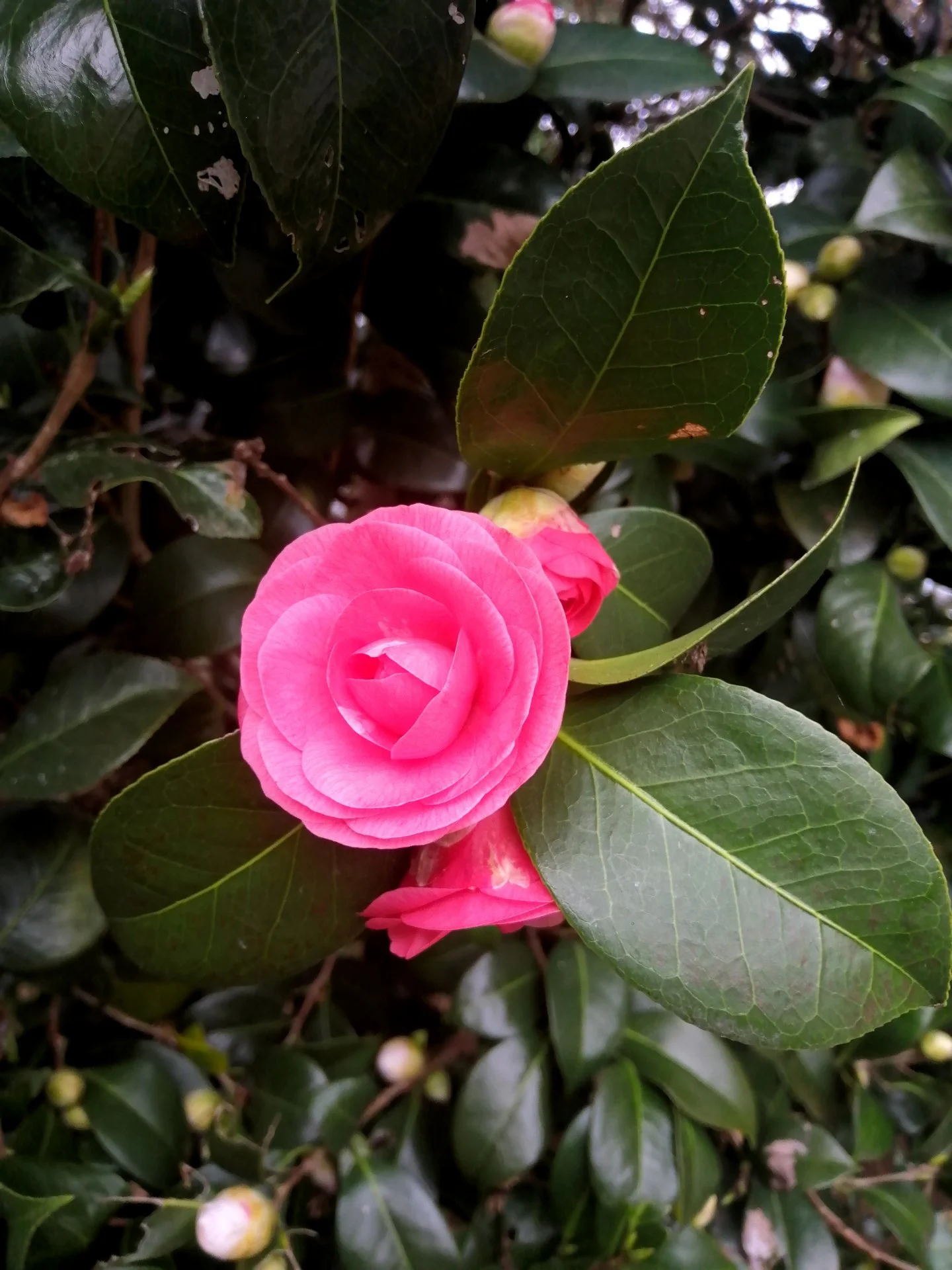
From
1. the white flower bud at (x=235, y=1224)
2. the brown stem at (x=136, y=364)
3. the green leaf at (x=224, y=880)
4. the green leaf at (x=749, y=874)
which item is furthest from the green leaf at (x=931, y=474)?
the white flower bud at (x=235, y=1224)

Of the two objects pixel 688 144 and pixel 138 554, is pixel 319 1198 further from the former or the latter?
pixel 688 144

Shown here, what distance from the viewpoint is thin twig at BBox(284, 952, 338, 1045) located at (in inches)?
29.7

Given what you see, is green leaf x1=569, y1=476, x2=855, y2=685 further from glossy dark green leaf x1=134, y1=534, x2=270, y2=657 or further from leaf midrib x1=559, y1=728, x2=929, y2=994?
glossy dark green leaf x1=134, y1=534, x2=270, y2=657

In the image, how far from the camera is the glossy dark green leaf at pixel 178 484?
0.48 meters

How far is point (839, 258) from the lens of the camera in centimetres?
70

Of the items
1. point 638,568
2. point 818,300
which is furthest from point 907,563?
point 638,568

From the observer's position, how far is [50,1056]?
739mm

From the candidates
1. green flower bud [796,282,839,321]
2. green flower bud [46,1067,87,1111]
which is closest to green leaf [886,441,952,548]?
green flower bud [796,282,839,321]

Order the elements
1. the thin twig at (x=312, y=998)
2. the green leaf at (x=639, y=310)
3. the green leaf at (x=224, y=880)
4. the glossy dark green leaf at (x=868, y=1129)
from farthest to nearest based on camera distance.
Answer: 1. the glossy dark green leaf at (x=868, y=1129)
2. the thin twig at (x=312, y=998)
3. the green leaf at (x=224, y=880)
4. the green leaf at (x=639, y=310)

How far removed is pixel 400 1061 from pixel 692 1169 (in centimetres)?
29

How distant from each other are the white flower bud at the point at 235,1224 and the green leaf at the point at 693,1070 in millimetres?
366

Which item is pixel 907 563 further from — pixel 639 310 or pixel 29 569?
pixel 29 569

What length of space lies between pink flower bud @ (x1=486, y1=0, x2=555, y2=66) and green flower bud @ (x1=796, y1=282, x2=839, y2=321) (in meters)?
0.30

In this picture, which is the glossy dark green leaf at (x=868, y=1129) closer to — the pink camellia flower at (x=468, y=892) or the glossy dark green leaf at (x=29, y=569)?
the pink camellia flower at (x=468, y=892)
